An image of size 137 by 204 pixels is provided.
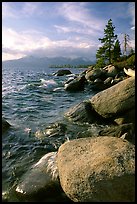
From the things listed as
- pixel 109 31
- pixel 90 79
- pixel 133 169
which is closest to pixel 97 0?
pixel 133 169

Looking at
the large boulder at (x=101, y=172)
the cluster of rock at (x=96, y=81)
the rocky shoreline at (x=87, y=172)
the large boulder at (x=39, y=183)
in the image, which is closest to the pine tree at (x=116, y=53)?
the cluster of rock at (x=96, y=81)

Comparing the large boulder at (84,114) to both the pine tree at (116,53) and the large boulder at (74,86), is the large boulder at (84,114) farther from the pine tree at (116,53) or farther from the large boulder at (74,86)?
the pine tree at (116,53)

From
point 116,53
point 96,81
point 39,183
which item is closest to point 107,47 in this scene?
point 116,53

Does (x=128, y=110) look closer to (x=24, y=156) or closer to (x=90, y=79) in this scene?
(x=24, y=156)

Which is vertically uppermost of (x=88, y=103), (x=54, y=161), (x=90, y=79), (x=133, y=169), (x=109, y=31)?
(x=109, y=31)

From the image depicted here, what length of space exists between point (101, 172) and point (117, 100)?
20.9ft

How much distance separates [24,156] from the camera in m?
7.82

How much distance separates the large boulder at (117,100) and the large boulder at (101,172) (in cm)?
499

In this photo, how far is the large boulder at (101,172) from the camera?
14.4 ft

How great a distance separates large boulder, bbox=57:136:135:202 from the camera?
439 cm

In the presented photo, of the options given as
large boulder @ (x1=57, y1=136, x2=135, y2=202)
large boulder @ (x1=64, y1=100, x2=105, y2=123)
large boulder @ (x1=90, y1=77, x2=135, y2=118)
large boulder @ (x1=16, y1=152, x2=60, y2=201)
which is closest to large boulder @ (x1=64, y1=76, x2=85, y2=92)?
large boulder @ (x1=64, y1=100, x2=105, y2=123)

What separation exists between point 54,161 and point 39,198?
111 centimetres

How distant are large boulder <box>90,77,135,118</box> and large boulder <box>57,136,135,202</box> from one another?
16.4ft

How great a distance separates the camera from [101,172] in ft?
14.9
